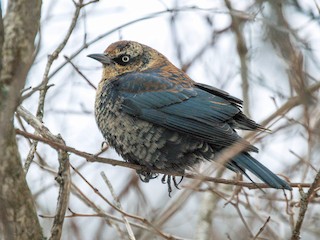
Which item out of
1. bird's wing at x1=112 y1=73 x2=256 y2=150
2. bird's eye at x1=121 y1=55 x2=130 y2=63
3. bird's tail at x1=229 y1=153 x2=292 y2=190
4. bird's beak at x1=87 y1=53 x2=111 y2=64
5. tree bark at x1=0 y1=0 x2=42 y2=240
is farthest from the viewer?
bird's eye at x1=121 y1=55 x2=130 y2=63

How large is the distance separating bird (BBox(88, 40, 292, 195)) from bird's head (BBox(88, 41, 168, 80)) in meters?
0.24

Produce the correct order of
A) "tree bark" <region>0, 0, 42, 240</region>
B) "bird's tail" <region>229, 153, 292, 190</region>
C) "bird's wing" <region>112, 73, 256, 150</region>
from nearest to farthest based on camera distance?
"tree bark" <region>0, 0, 42, 240</region>
"bird's tail" <region>229, 153, 292, 190</region>
"bird's wing" <region>112, 73, 256, 150</region>

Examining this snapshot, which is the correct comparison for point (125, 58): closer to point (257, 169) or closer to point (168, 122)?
point (168, 122)

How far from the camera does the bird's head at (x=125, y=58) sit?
17.4ft

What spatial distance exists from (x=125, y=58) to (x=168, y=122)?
1.12 m

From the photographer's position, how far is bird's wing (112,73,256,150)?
4438 mm

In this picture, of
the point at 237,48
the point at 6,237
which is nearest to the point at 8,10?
the point at 6,237

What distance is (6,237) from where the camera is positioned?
211 cm

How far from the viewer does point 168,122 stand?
4559mm

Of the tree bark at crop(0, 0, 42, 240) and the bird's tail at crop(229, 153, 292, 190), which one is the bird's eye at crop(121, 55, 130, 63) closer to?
the bird's tail at crop(229, 153, 292, 190)

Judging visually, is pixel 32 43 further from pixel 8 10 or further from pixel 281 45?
pixel 281 45

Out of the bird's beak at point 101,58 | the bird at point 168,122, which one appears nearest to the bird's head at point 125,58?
the bird's beak at point 101,58

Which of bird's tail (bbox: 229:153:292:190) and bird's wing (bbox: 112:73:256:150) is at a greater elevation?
bird's wing (bbox: 112:73:256:150)

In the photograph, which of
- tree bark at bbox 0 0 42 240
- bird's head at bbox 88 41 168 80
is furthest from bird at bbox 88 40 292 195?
tree bark at bbox 0 0 42 240
